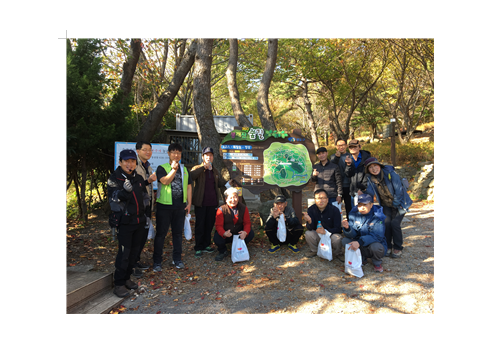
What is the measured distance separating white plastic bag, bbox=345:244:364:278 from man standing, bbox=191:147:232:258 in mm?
2397

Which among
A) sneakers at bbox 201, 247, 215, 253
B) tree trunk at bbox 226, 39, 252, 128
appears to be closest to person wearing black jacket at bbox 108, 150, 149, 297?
sneakers at bbox 201, 247, 215, 253

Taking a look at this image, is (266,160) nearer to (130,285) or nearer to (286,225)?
(286,225)

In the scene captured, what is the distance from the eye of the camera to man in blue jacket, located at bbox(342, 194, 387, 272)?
4.23 metres

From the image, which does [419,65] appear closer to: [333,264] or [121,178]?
[333,264]

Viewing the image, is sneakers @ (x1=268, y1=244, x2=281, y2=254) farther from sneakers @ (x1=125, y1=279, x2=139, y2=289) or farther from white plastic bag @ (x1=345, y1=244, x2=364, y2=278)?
sneakers @ (x1=125, y1=279, x2=139, y2=289)

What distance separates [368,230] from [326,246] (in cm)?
72

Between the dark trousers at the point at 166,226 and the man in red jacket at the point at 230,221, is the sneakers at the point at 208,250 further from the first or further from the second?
the dark trousers at the point at 166,226

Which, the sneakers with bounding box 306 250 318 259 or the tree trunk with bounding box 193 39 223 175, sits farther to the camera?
the tree trunk with bounding box 193 39 223 175

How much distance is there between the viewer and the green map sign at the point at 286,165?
5.56 metres

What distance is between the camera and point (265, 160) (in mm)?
5570

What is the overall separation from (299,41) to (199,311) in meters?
13.8

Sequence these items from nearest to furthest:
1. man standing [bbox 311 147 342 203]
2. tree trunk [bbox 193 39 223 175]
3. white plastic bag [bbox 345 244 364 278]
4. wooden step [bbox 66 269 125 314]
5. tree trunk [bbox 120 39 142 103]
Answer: wooden step [bbox 66 269 125 314]
white plastic bag [bbox 345 244 364 278]
man standing [bbox 311 147 342 203]
tree trunk [bbox 193 39 223 175]
tree trunk [bbox 120 39 142 103]

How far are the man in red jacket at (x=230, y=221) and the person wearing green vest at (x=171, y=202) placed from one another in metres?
0.64

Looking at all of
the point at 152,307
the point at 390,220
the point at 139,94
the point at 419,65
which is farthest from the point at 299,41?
the point at 152,307
